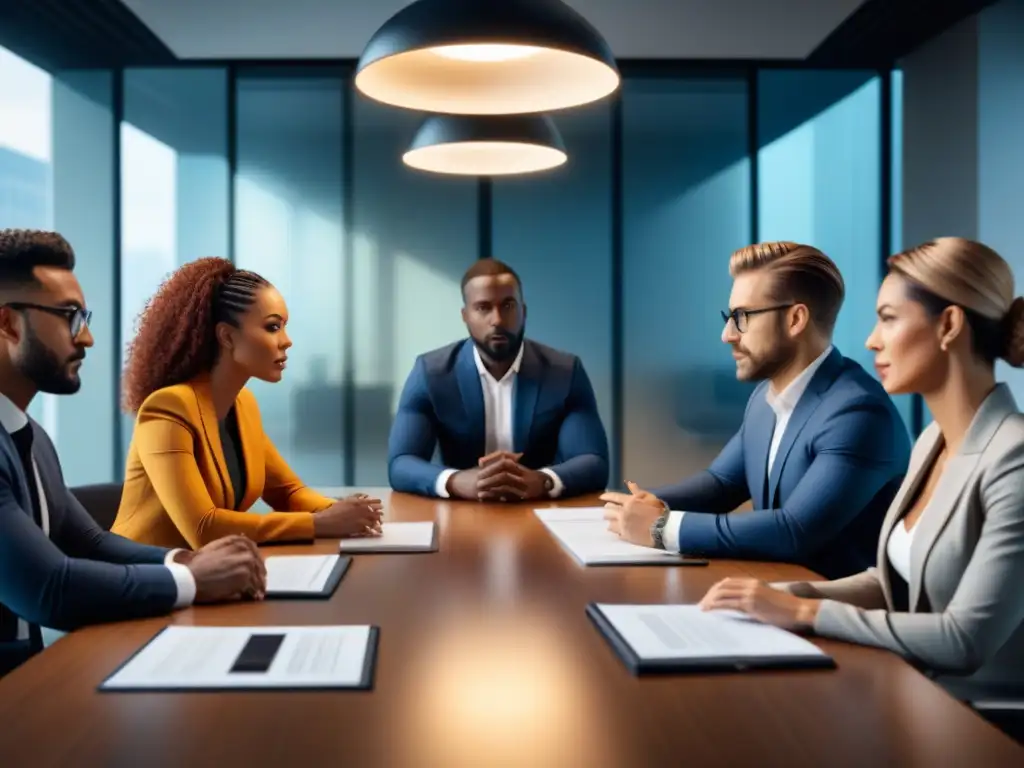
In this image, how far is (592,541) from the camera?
7.89 ft

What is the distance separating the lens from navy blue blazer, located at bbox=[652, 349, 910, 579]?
2.26 meters

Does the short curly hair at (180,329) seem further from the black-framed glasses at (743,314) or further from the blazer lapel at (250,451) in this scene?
the black-framed glasses at (743,314)

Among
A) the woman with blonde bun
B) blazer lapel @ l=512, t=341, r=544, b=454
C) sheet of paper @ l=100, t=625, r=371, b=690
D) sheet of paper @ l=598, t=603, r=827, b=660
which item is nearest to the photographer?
sheet of paper @ l=100, t=625, r=371, b=690

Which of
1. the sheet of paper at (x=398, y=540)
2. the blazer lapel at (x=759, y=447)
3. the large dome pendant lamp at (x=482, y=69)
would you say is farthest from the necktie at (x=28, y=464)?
the blazer lapel at (x=759, y=447)

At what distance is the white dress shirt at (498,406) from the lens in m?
3.89

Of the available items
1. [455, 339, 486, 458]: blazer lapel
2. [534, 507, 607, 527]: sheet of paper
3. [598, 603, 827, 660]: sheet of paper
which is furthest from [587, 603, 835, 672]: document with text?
[455, 339, 486, 458]: blazer lapel

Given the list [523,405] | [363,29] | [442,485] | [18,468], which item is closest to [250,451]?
[442,485]

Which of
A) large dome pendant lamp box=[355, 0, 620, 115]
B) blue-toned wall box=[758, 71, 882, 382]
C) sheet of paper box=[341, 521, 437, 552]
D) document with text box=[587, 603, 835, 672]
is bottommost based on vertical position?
document with text box=[587, 603, 835, 672]

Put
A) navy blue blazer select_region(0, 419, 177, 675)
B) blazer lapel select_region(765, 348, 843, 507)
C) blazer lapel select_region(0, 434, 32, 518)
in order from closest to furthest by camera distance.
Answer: navy blue blazer select_region(0, 419, 177, 675) → blazer lapel select_region(0, 434, 32, 518) → blazer lapel select_region(765, 348, 843, 507)

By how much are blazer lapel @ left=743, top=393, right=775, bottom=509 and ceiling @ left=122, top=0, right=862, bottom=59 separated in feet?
12.1

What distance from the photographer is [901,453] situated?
2375 mm

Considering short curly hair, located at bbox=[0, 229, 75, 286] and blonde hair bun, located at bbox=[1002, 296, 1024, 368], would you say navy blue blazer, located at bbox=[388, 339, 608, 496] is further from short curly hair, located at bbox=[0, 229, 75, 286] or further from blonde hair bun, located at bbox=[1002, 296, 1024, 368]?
blonde hair bun, located at bbox=[1002, 296, 1024, 368]

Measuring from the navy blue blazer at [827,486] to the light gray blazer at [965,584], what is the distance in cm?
34

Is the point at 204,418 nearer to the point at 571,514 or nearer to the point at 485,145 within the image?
the point at 571,514
